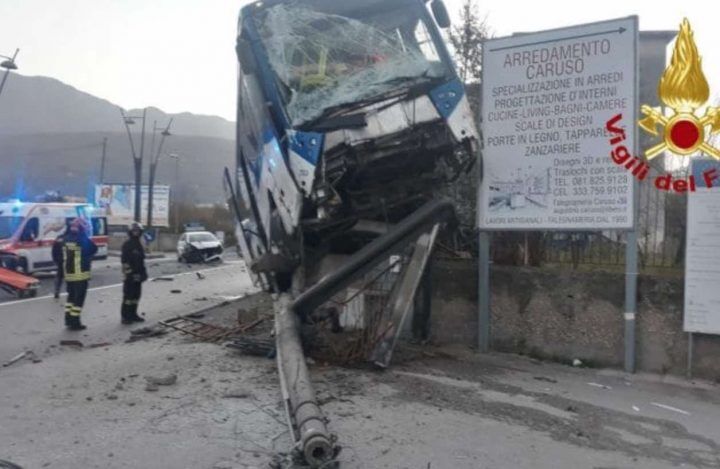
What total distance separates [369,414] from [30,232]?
17143 mm

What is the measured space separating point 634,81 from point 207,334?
5719mm

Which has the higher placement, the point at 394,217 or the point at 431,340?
the point at 394,217

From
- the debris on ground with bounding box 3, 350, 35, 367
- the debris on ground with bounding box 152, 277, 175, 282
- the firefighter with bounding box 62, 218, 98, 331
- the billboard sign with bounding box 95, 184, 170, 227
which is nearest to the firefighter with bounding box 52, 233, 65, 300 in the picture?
the firefighter with bounding box 62, 218, 98, 331

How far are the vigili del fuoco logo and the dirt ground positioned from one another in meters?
2.12

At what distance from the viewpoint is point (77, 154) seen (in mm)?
107750

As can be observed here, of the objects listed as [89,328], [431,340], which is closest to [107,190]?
[89,328]

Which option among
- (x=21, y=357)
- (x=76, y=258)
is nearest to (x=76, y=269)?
(x=76, y=258)

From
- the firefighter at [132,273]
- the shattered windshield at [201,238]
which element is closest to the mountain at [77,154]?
the shattered windshield at [201,238]

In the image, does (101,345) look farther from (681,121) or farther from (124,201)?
(124,201)

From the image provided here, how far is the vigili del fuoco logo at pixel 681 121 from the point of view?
21.7ft

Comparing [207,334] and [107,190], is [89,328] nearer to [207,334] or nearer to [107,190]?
[207,334]

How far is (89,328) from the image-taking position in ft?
34.9

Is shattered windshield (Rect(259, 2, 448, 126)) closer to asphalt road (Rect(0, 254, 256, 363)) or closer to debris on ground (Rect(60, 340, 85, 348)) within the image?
debris on ground (Rect(60, 340, 85, 348))

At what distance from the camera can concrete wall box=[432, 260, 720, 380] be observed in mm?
7297
